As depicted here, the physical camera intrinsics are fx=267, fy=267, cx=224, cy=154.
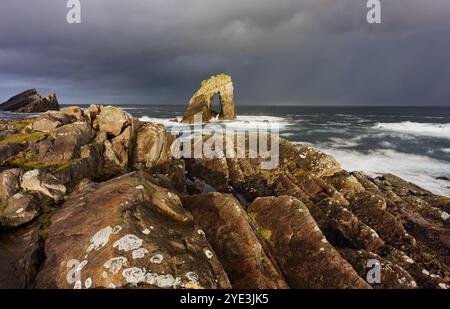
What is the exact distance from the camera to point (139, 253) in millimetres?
7453

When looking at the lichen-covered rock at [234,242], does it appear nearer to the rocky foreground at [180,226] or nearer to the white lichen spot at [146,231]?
the rocky foreground at [180,226]

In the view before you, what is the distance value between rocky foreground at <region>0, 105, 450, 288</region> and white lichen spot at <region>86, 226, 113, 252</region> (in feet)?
0.12

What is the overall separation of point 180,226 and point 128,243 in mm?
2043

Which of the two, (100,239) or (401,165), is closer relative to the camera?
(100,239)

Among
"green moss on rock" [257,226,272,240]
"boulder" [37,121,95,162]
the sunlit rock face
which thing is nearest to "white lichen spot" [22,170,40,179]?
"boulder" [37,121,95,162]

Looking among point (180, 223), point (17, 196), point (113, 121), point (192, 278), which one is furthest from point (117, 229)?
point (113, 121)

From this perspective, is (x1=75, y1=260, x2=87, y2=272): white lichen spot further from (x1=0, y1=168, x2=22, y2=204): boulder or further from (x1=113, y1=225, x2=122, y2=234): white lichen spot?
(x1=0, y1=168, x2=22, y2=204): boulder

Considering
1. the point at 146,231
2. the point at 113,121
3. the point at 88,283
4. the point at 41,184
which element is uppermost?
the point at 113,121

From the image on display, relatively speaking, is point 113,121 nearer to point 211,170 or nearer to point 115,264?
point 211,170

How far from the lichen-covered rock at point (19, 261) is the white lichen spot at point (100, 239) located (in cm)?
194

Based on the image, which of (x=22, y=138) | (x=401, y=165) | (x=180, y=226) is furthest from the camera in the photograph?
(x=401, y=165)

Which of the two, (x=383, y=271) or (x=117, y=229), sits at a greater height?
(x=117, y=229)

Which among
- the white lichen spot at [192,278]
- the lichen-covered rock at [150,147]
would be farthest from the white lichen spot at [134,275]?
the lichen-covered rock at [150,147]

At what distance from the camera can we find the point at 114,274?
7.02 meters
